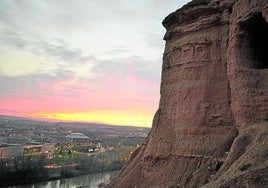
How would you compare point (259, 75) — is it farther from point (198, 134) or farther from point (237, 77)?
point (198, 134)

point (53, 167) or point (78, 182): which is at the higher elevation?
point (53, 167)

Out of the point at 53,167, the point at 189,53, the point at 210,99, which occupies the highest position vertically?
the point at 189,53

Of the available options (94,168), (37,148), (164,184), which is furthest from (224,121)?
(37,148)

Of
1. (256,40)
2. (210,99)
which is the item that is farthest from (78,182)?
(256,40)

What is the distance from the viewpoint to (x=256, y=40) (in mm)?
18125

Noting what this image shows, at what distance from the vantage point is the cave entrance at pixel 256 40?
17422mm

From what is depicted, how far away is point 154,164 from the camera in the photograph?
22.7 m

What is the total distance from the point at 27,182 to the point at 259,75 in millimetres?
51405

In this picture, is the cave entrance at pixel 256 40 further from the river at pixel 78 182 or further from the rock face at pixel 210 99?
the river at pixel 78 182

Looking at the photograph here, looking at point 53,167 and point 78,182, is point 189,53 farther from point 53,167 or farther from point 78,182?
point 53,167

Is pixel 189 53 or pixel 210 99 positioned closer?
pixel 210 99

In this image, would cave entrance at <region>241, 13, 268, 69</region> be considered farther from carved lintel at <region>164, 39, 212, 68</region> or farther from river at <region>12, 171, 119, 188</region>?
river at <region>12, 171, 119, 188</region>

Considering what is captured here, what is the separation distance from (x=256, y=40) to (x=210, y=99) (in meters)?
4.15

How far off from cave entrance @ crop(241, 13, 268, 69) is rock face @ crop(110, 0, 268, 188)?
0.15ft
